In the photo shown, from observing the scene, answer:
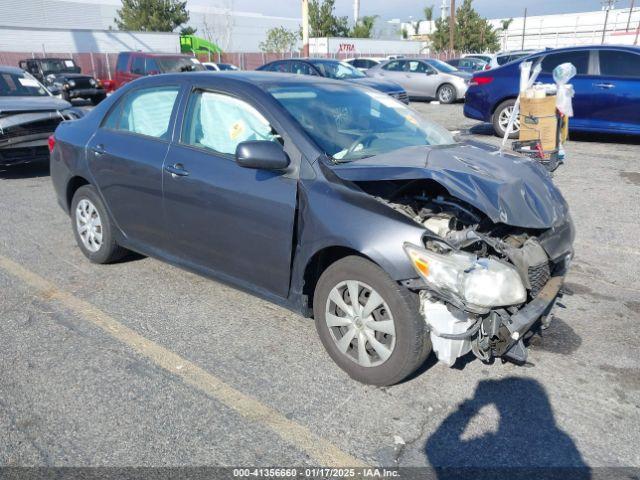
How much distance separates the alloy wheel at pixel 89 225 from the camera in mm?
4828

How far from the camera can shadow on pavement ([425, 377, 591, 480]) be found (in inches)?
98.3

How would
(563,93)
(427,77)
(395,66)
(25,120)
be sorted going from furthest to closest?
(395,66), (427,77), (25,120), (563,93)

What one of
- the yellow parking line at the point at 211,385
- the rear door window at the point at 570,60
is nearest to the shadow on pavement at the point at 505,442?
the yellow parking line at the point at 211,385

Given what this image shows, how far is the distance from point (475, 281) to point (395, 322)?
0.47m

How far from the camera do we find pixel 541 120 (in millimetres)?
7645

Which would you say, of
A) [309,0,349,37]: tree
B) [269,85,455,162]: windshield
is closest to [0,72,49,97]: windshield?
[269,85,455,162]: windshield

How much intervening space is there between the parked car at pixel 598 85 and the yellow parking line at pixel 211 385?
8.48 metres

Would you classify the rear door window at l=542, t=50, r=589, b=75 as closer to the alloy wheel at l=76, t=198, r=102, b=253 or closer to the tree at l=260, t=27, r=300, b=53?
the alloy wheel at l=76, t=198, r=102, b=253

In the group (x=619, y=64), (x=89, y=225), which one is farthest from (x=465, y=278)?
(x=619, y=64)

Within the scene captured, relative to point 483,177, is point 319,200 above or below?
below

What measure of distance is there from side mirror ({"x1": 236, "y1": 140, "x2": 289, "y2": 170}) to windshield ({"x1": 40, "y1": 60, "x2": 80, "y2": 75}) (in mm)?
22442

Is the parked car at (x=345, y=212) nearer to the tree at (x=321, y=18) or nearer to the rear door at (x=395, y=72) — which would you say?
the rear door at (x=395, y=72)

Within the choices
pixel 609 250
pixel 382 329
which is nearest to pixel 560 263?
pixel 382 329

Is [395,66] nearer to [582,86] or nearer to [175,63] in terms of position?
[175,63]
